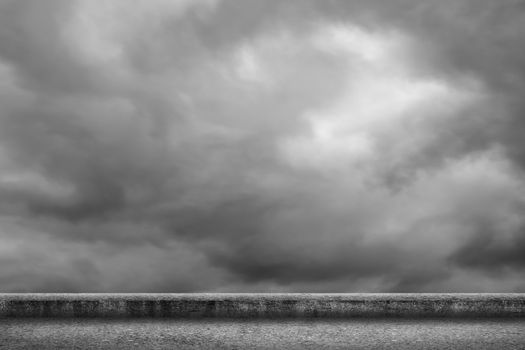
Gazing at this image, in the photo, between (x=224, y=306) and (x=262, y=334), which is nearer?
(x=262, y=334)

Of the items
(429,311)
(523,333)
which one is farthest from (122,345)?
(523,333)

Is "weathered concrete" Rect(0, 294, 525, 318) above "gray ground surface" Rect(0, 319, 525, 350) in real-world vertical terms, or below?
above

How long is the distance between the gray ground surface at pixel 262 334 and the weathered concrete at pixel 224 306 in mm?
353

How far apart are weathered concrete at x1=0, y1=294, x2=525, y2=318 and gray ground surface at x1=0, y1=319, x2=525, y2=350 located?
35cm

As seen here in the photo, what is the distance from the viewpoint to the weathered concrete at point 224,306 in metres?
8.75

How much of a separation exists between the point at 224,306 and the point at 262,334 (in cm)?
142

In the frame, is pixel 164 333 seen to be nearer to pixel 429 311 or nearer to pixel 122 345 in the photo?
pixel 122 345

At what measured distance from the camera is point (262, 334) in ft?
24.7

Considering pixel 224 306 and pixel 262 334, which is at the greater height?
pixel 224 306

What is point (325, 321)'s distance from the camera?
8.43 meters

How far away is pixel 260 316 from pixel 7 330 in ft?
12.9

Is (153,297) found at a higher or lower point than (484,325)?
higher

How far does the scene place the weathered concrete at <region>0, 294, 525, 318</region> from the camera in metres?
8.75

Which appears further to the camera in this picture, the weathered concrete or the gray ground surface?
the weathered concrete
